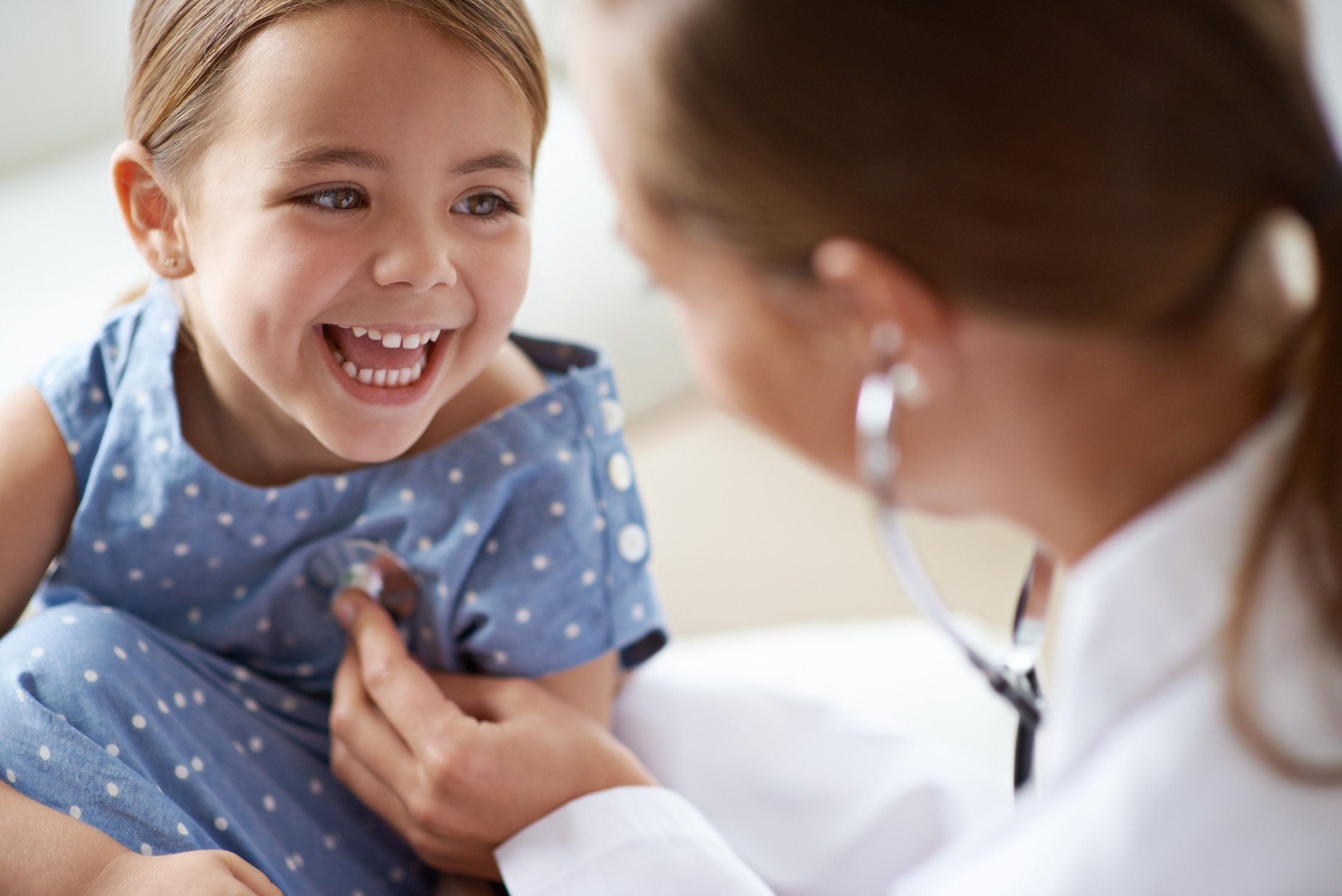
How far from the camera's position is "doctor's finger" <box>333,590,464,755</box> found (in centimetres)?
87

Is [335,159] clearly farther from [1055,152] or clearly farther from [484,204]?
[1055,152]

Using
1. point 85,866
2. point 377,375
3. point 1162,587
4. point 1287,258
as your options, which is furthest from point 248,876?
point 1287,258

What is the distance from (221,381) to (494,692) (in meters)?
0.32

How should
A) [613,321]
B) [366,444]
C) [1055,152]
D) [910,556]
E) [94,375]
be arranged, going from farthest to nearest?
[613,321] → [94,375] → [366,444] → [910,556] → [1055,152]

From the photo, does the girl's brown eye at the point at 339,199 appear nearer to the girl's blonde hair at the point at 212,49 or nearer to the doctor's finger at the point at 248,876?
the girl's blonde hair at the point at 212,49

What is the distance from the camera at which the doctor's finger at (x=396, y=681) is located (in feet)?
2.86

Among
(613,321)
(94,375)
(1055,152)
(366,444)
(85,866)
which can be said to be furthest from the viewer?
(613,321)

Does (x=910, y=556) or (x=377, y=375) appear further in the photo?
(x=377, y=375)

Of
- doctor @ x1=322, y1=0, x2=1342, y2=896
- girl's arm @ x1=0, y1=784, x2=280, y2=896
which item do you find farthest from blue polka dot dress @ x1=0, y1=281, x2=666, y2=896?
doctor @ x1=322, y1=0, x2=1342, y2=896

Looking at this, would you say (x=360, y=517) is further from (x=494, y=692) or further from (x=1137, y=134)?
(x=1137, y=134)

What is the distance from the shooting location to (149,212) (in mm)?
895

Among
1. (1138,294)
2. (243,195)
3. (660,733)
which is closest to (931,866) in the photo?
(1138,294)

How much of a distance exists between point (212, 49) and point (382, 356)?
228 millimetres

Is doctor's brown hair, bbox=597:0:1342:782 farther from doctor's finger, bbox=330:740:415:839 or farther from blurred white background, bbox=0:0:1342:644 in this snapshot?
blurred white background, bbox=0:0:1342:644
